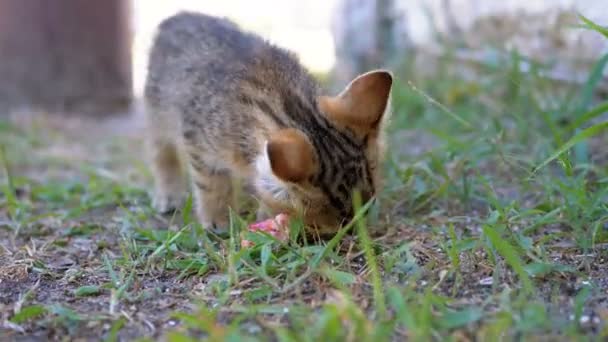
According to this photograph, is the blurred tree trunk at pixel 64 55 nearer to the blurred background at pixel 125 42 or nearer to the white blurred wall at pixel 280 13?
the blurred background at pixel 125 42

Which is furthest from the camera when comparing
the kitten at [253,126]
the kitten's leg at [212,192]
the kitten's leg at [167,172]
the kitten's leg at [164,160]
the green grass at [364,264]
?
the kitten's leg at [167,172]

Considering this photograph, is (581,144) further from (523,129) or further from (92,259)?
(92,259)

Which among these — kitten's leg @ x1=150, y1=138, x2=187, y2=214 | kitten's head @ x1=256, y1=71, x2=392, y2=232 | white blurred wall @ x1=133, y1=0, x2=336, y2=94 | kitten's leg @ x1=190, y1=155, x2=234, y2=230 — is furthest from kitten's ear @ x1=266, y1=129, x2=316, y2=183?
white blurred wall @ x1=133, y1=0, x2=336, y2=94

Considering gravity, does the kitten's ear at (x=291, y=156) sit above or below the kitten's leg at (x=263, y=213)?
above

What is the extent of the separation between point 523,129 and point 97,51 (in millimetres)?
5673

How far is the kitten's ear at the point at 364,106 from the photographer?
118 inches

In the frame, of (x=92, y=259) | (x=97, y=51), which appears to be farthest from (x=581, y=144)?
(x=97, y=51)

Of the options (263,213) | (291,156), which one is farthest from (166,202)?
(291,156)

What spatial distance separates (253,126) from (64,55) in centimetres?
564

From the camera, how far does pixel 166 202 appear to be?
4.18m

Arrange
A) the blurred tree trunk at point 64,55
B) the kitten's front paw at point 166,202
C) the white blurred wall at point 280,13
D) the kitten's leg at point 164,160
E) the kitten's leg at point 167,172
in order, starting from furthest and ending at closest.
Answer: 1. the white blurred wall at point 280,13
2. the blurred tree trunk at point 64,55
3. the kitten's leg at point 167,172
4. the kitten's leg at point 164,160
5. the kitten's front paw at point 166,202

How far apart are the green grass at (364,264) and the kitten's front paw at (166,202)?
0.08 m

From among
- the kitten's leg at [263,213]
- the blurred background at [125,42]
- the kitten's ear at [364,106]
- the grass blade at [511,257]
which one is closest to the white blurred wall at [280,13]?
the blurred background at [125,42]

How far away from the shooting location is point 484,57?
5.70 meters
